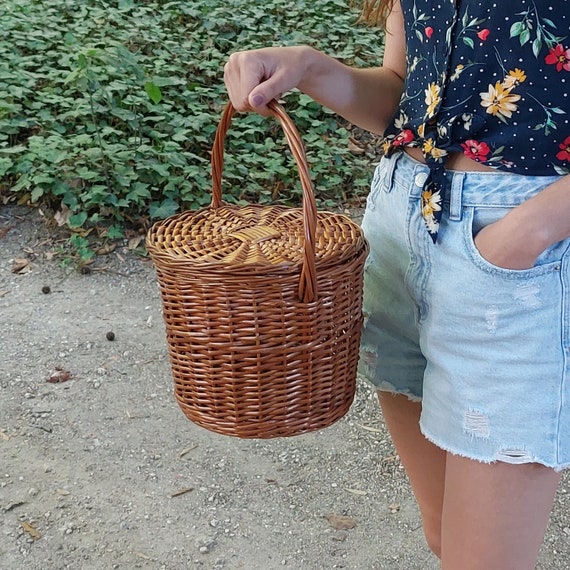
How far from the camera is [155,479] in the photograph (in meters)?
2.38

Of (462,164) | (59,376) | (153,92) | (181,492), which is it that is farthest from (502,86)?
(153,92)

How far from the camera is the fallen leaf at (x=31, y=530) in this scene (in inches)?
84.4

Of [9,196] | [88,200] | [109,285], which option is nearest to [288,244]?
[109,285]

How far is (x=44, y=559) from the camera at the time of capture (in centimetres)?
209

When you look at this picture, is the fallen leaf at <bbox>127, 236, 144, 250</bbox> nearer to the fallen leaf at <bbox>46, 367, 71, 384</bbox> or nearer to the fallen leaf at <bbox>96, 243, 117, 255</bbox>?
the fallen leaf at <bbox>96, 243, 117, 255</bbox>

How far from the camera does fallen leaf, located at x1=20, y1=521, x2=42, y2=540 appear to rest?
214 cm

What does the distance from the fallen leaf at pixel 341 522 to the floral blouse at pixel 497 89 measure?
1.29 m

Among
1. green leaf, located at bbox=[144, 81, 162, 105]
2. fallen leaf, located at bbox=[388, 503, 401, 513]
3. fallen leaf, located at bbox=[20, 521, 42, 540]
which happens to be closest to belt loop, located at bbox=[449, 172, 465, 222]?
fallen leaf, located at bbox=[388, 503, 401, 513]

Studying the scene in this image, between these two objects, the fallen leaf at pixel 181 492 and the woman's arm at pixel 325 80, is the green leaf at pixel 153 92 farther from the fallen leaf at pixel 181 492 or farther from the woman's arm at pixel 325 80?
the woman's arm at pixel 325 80

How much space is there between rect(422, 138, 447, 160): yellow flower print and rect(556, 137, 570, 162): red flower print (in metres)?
0.16

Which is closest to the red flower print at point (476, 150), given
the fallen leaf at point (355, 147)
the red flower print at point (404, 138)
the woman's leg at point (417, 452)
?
the red flower print at point (404, 138)

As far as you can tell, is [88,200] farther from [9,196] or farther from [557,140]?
[557,140]

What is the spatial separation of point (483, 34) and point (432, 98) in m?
0.13

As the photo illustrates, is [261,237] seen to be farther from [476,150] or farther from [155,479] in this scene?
[155,479]
